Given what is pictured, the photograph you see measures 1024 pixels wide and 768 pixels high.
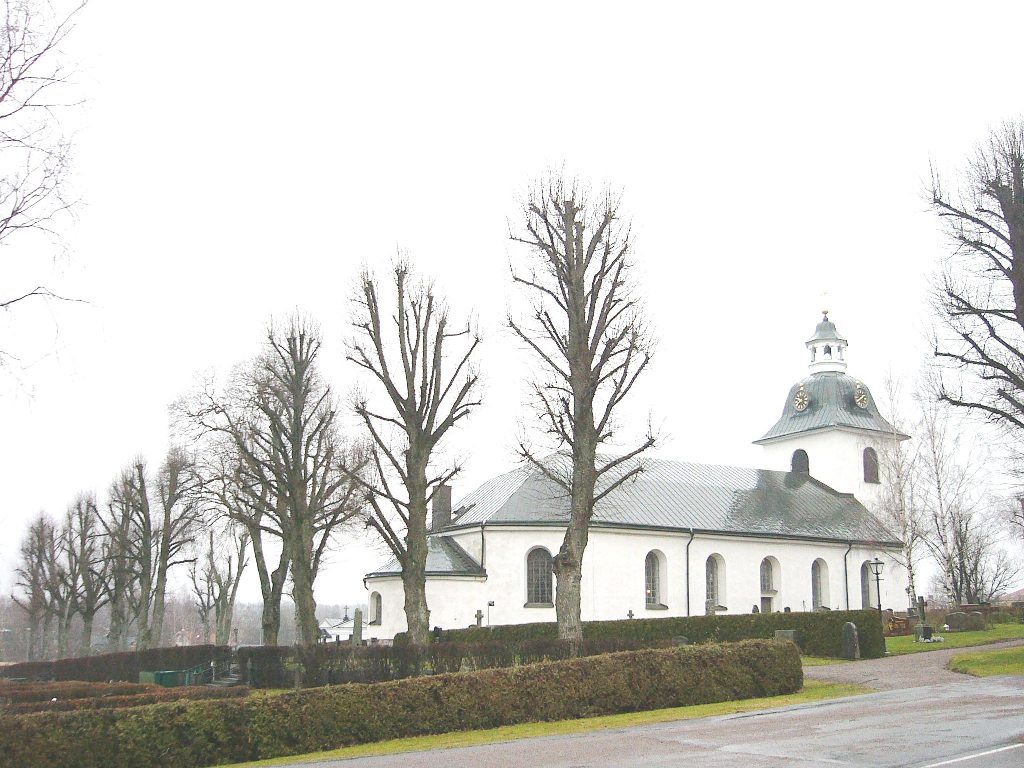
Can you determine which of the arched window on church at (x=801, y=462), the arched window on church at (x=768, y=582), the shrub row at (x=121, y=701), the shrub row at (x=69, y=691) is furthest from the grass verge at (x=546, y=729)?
the arched window on church at (x=801, y=462)

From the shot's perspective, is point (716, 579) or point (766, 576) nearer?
point (716, 579)

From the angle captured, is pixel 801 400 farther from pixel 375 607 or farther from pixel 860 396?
pixel 375 607

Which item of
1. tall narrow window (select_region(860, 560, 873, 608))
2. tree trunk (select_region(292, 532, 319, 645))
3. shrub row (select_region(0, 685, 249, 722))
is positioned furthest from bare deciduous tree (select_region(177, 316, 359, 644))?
tall narrow window (select_region(860, 560, 873, 608))

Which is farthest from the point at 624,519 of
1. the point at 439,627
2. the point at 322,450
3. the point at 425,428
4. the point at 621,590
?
the point at 425,428

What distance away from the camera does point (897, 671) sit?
25281 millimetres

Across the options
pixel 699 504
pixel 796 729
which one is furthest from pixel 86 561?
pixel 796 729

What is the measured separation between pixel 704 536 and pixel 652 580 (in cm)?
333

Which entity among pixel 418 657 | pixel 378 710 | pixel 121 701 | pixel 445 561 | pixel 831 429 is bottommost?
pixel 121 701

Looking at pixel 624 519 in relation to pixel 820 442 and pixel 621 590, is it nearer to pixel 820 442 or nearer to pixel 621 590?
pixel 621 590

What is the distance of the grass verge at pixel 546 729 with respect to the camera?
15.3m

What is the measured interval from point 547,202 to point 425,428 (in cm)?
679

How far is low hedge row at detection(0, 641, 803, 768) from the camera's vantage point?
49.0 ft

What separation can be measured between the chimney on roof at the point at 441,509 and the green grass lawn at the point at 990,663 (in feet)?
81.4

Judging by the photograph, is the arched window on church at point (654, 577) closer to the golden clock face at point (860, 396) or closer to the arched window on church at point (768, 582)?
the arched window on church at point (768, 582)
